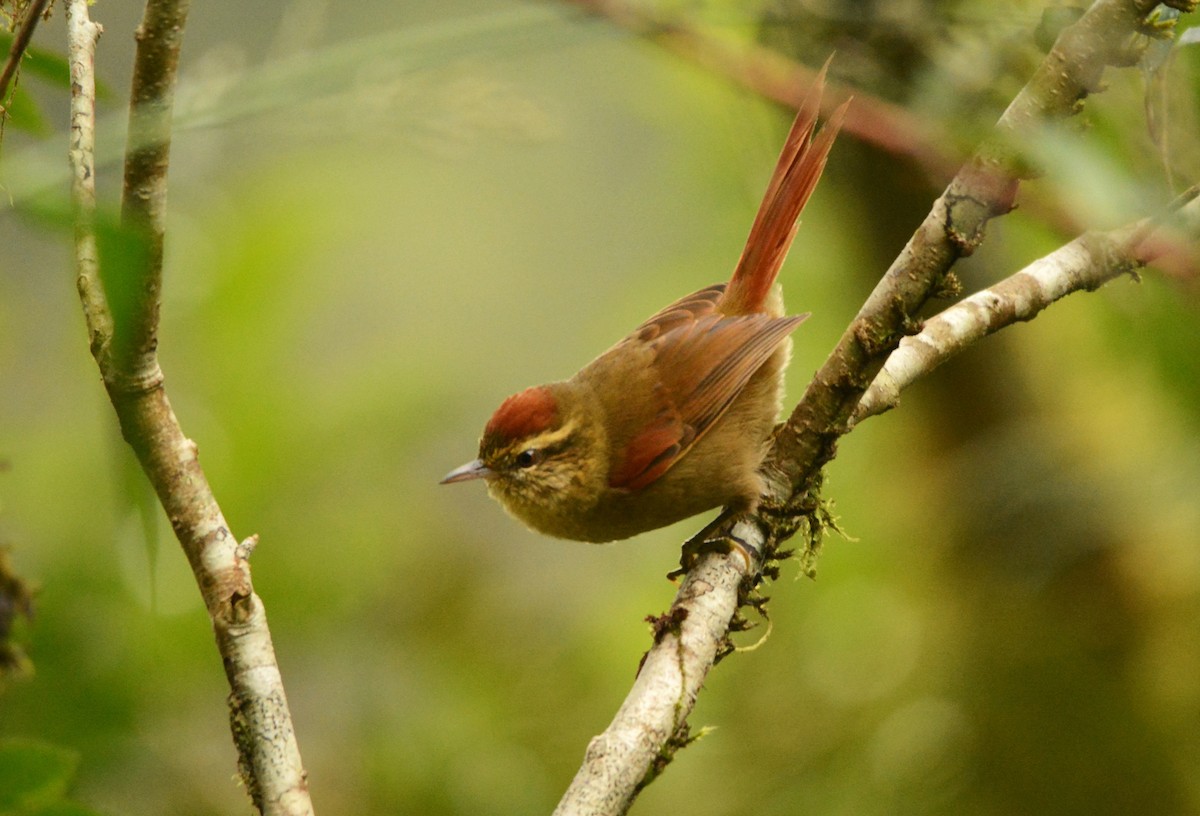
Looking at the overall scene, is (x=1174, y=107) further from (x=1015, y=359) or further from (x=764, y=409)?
(x=1015, y=359)

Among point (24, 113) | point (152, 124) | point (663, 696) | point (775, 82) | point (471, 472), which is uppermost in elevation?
point (775, 82)

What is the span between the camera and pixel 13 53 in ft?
5.41

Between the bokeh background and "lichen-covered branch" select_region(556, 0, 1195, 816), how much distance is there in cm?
54

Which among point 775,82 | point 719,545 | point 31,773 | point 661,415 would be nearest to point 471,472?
point 661,415

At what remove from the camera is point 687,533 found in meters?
5.28

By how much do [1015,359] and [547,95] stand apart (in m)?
2.57

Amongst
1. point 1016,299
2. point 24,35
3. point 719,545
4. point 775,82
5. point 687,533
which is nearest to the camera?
point 24,35

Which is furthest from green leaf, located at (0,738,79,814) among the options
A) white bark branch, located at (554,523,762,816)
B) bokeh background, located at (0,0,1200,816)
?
bokeh background, located at (0,0,1200,816)

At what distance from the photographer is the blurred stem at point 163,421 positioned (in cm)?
167

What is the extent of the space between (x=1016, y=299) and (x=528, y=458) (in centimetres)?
177

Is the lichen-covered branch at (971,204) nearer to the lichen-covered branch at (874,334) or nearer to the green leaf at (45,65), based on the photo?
the lichen-covered branch at (874,334)

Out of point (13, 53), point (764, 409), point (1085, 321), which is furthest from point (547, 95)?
point (13, 53)

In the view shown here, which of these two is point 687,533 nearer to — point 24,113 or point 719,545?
point 719,545

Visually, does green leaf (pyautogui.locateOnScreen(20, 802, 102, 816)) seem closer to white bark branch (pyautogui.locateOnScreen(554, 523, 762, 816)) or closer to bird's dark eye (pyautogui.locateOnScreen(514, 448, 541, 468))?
white bark branch (pyautogui.locateOnScreen(554, 523, 762, 816))
